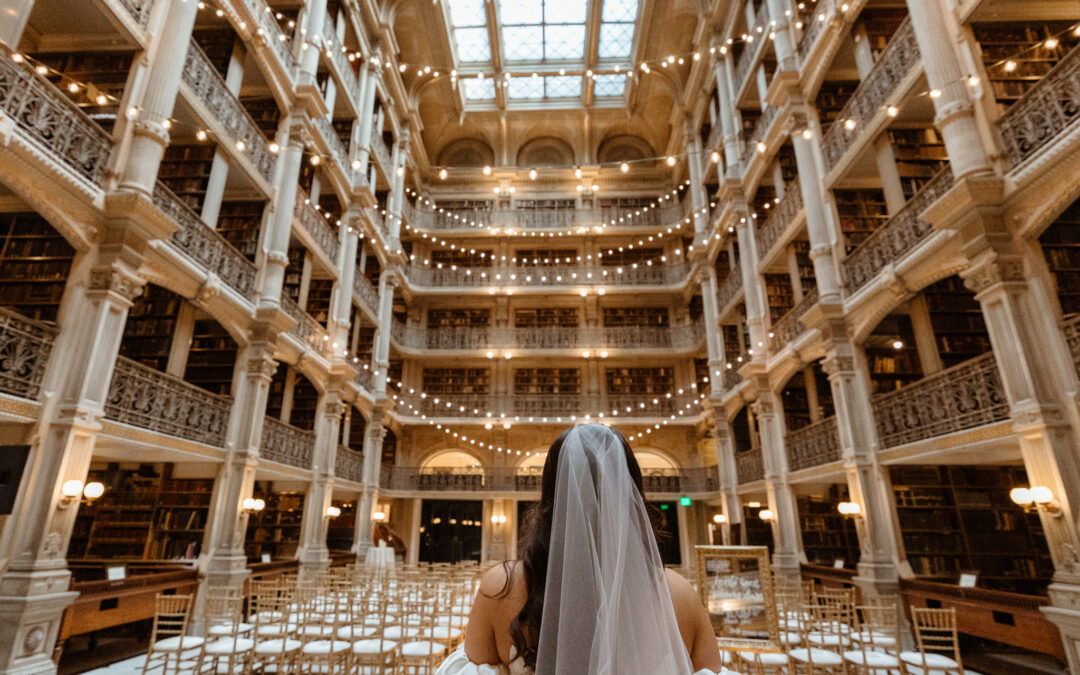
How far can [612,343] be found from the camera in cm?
1862

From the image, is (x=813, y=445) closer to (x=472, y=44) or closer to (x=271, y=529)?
(x=271, y=529)

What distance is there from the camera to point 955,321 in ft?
26.9

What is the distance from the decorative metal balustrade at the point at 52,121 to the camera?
199 inches

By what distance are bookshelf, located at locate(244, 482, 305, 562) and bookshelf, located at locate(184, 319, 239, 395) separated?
308 centimetres

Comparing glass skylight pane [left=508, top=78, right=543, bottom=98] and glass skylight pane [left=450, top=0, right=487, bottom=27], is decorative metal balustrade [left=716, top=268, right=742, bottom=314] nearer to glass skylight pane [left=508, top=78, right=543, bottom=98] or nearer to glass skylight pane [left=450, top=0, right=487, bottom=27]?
glass skylight pane [left=508, top=78, right=543, bottom=98]

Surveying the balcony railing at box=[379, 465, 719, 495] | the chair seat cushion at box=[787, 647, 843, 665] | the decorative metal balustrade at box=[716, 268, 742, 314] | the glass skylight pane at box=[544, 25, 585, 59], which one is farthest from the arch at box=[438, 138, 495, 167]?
the chair seat cushion at box=[787, 647, 843, 665]

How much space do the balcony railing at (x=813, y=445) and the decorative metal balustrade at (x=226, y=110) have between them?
1052 centimetres

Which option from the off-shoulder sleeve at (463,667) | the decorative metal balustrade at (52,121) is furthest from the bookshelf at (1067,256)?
the decorative metal balustrade at (52,121)

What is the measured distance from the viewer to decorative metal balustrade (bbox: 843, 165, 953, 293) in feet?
22.6

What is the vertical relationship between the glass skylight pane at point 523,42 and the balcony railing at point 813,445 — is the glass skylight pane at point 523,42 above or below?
above

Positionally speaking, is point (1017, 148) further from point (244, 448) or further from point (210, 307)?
point (244, 448)

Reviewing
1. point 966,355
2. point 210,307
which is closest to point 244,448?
point 210,307

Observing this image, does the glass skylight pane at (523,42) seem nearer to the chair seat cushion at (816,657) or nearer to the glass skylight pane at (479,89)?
the glass skylight pane at (479,89)

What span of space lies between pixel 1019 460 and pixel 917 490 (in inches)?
75.6
